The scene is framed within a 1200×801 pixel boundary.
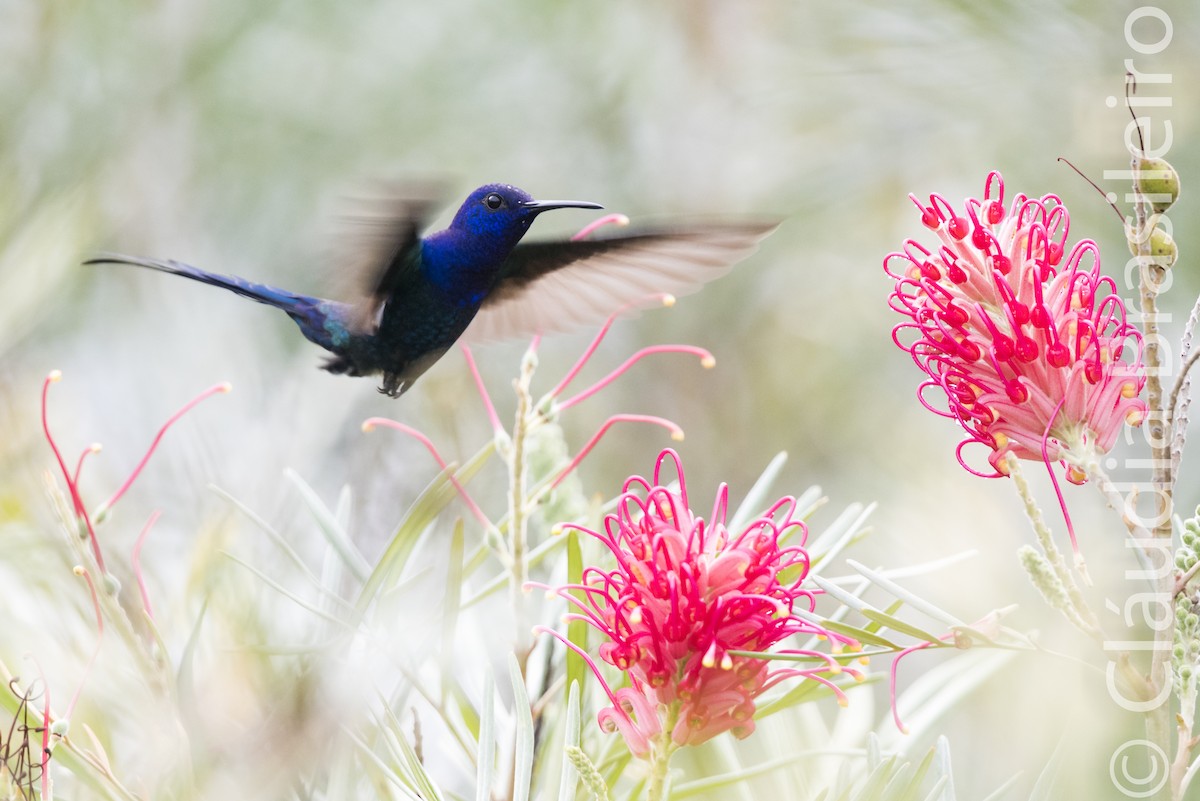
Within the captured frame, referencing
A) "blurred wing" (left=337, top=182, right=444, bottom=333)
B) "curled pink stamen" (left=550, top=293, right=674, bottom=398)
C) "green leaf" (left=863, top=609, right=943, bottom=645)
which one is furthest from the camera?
"blurred wing" (left=337, top=182, right=444, bottom=333)

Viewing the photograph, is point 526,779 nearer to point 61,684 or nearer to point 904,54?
point 61,684

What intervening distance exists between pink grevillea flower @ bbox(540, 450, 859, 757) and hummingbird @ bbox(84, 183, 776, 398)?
17.1 inches

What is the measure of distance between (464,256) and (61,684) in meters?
0.56

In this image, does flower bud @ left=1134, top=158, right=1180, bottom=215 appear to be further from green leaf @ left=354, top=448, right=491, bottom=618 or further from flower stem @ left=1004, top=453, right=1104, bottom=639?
green leaf @ left=354, top=448, right=491, bottom=618

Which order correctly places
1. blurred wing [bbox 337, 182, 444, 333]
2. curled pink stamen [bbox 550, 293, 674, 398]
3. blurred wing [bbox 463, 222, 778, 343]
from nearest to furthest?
curled pink stamen [bbox 550, 293, 674, 398], blurred wing [bbox 337, 182, 444, 333], blurred wing [bbox 463, 222, 778, 343]

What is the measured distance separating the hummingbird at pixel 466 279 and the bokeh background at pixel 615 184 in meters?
0.05

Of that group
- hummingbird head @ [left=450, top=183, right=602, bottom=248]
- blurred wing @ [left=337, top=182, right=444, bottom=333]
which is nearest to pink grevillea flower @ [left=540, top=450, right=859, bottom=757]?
blurred wing @ [left=337, top=182, right=444, bottom=333]

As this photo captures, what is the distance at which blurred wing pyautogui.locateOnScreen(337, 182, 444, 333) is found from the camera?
1.02 meters

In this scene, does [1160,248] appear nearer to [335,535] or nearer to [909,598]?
[909,598]

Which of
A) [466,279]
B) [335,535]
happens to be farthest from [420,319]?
[335,535]

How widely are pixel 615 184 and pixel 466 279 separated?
1180 millimetres

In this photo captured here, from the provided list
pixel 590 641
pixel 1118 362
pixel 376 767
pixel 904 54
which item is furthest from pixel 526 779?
pixel 904 54

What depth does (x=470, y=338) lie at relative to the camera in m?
1.37

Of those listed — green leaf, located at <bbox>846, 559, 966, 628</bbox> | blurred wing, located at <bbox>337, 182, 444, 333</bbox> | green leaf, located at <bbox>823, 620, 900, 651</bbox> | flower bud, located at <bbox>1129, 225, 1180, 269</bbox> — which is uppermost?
blurred wing, located at <bbox>337, 182, 444, 333</bbox>
